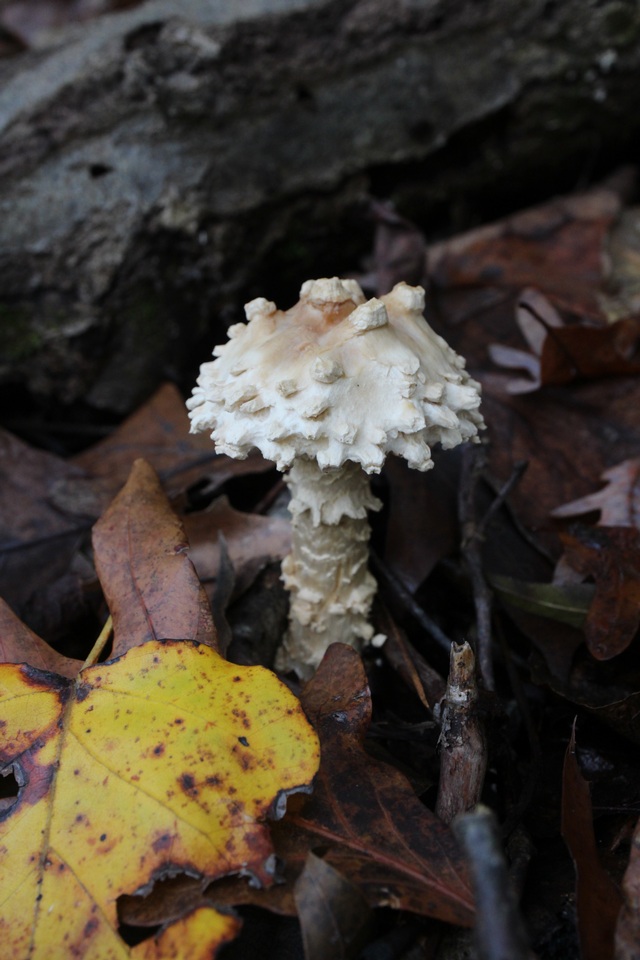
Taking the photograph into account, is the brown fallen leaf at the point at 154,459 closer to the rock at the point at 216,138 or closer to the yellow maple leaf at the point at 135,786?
the rock at the point at 216,138

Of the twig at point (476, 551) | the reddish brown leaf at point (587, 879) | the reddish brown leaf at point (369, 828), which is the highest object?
the reddish brown leaf at point (369, 828)

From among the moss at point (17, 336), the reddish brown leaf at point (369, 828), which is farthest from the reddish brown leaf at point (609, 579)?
the moss at point (17, 336)

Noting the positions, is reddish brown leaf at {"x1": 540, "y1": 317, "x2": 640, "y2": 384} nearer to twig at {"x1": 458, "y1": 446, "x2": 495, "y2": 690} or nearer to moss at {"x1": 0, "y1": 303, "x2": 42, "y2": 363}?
twig at {"x1": 458, "y1": 446, "x2": 495, "y2": 690}

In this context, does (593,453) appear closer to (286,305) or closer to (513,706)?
(513,706)

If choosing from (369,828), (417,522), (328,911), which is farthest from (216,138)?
(328,911)

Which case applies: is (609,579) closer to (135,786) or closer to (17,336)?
(135,786)

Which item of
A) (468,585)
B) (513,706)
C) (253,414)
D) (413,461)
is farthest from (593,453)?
(253,414)

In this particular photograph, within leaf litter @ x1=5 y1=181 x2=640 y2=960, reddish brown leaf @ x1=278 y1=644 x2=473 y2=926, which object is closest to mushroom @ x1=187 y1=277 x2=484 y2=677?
leaf litter @ x1=5 y1=181 x2=640 y2=960
